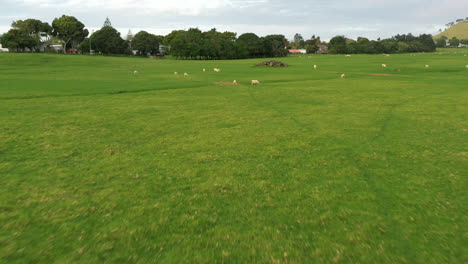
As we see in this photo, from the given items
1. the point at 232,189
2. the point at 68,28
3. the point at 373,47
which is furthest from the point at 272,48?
the point at 232,189

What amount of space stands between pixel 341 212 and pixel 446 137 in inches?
357

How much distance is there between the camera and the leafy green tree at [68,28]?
117062 mm

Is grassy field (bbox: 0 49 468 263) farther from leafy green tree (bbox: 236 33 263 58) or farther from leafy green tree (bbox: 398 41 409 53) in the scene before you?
leafy green tree (bbox: 398 41 409 53)

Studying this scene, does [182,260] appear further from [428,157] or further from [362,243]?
[428,157]

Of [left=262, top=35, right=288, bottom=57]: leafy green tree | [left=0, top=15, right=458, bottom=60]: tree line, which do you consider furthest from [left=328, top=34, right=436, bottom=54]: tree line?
[left=262, top=35, right=288, bottom=57]: leafy green tree

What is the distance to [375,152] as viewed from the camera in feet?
34.6

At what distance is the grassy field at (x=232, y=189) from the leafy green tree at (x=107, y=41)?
377 feet

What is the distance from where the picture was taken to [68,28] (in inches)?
4631

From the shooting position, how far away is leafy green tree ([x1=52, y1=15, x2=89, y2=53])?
11706 cm

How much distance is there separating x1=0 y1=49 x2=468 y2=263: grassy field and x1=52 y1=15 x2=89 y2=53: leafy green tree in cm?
12332

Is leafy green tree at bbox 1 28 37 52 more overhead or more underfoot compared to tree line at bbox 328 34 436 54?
more underfoot

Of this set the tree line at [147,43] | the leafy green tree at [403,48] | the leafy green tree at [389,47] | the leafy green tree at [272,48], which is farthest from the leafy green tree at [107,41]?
the leafy green tree at [403,48]

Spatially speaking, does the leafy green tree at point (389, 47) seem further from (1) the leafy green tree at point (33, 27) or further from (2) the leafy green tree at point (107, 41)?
(1) the leafy green tree at point (33, 27)

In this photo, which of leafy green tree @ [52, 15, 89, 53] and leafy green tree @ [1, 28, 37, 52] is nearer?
leafy green tree @ [1, 28, 37, 52]
